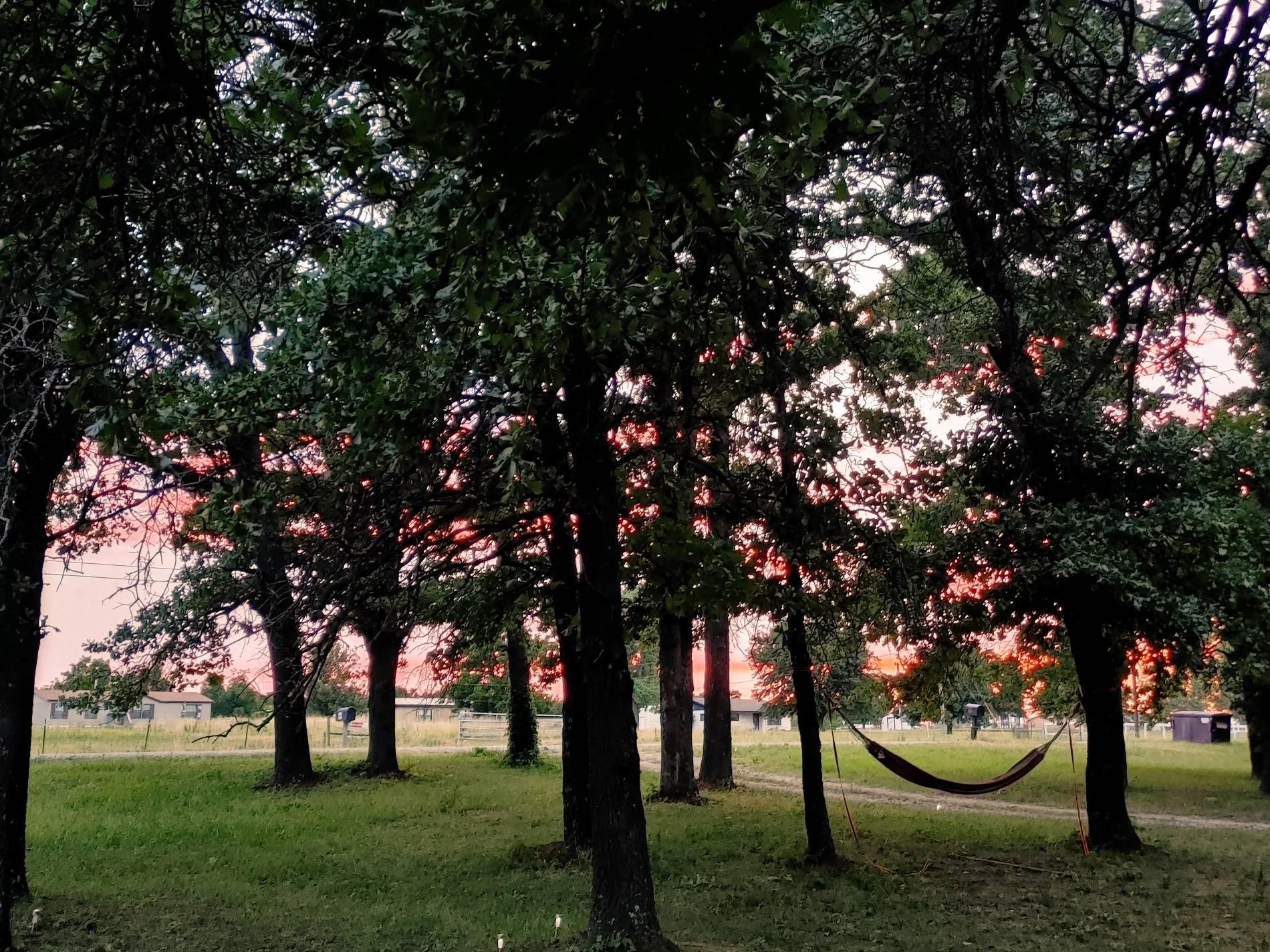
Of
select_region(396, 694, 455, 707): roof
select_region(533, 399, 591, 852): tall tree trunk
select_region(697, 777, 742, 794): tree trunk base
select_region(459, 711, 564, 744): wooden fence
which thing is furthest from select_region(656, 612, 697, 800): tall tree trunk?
select_region(396, 694, 455, 707): roof

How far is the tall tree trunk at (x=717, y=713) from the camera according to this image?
1783cm

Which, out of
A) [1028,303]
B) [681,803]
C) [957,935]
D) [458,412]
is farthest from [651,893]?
[681,803]

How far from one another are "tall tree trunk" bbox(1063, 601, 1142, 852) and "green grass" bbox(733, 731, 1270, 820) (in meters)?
5.49

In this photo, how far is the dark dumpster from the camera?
32.3 meters

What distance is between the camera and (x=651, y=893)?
6656mm

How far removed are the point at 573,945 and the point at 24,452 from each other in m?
5.78

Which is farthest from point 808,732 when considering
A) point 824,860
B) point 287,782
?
point 287,782

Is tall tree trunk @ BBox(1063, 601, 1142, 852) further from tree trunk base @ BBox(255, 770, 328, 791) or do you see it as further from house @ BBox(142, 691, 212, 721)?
house @ BBox(142, 691, 212, 721)

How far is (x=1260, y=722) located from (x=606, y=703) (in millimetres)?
16634

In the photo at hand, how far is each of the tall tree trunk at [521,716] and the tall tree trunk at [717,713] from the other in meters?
5.72

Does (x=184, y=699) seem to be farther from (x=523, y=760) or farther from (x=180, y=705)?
(x=523, y=760)

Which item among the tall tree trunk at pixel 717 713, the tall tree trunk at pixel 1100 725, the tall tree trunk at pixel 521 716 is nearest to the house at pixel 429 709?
the tall tree trunk at pixel 521 716

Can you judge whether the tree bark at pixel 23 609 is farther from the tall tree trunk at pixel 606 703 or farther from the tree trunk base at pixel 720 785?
the tree trunk base at pixel 720 785

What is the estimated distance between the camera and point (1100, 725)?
10930mm
